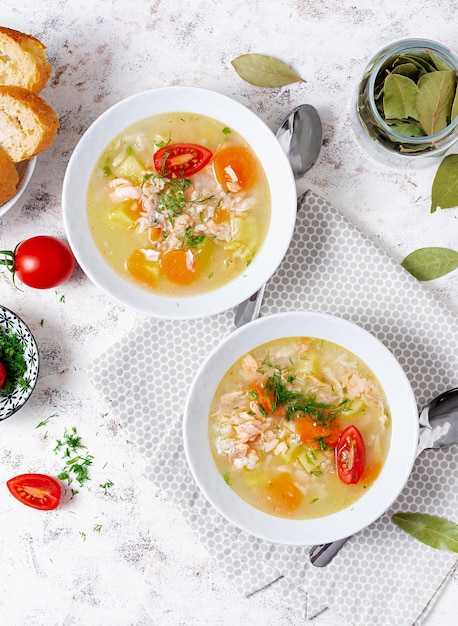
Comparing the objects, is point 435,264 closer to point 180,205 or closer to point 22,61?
point 180,205

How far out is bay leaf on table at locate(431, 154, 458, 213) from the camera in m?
3.09

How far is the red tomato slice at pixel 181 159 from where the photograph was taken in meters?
2.90

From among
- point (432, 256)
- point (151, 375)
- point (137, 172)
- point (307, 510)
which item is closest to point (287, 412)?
point (307, 510)

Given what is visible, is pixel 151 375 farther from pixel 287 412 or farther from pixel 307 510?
pixel 307 510

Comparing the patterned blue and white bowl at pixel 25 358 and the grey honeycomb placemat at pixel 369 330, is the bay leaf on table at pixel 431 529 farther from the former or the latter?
the patterned blue and white bowl at pixel 25 358

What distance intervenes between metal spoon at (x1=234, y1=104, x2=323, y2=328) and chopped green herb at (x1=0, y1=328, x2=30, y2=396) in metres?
1.05

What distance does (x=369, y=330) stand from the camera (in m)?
3.08

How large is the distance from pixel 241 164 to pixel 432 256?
3.27 ft

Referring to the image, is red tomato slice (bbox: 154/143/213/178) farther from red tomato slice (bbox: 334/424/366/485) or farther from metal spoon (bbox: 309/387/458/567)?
metal spoon (bbox: 309/387/458/567)

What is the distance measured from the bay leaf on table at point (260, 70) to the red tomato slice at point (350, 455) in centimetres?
162

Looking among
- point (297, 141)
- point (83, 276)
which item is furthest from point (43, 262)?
point (297, 141)

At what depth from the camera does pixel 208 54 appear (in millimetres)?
3129

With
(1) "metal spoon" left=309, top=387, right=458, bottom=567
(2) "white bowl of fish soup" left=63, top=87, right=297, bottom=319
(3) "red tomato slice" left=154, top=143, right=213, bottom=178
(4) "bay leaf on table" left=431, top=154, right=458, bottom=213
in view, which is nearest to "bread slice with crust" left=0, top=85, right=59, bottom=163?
(2) "white bowl of fish soup" left=63, top=87, right=297, bottom=319

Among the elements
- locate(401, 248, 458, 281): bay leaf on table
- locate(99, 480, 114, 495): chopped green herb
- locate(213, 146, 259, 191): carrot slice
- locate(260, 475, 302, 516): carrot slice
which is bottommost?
locate(99, 480, 114, 495): chopped green herb
